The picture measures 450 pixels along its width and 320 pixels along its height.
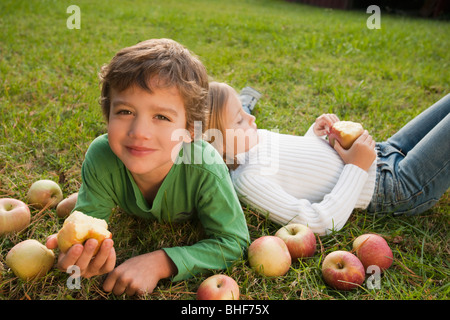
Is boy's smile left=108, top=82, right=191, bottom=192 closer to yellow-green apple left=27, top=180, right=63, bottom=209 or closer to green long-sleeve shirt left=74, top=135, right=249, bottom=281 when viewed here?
green long-sleeve shirt left=74, top=135, right=249, bottom=281

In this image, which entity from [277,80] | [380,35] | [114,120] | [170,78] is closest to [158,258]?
[114,120]

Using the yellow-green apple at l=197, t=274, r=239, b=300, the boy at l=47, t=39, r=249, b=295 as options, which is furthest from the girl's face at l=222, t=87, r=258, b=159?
the yellow-green apple at l=197, t=274, r=239, b=300

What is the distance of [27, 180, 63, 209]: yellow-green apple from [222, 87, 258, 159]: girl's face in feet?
3.60

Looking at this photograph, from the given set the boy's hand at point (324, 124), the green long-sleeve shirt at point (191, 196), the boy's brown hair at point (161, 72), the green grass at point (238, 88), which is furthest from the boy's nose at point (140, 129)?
the boy's hand at point (324, 124)

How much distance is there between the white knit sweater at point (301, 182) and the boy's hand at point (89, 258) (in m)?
0.97

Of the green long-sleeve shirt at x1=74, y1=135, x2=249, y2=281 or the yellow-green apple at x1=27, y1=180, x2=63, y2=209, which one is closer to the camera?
the green long-sleeve shirt at x1=74, y1=135, x2=249, y2=281

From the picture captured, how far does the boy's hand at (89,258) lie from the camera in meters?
1.54

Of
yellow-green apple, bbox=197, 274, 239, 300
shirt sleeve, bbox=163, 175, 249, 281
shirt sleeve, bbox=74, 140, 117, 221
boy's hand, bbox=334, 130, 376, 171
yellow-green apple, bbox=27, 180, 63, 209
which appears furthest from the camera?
boy's hand, bbox=334, 130, 376, 171

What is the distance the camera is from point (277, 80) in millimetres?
4820

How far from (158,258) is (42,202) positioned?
3.12 feet

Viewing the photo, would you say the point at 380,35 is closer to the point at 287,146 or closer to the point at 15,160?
→ the point at 287,146

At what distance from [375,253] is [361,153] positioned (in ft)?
2.33

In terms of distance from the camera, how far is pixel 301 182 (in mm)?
2436

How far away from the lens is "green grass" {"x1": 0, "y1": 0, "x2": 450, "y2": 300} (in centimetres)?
189
